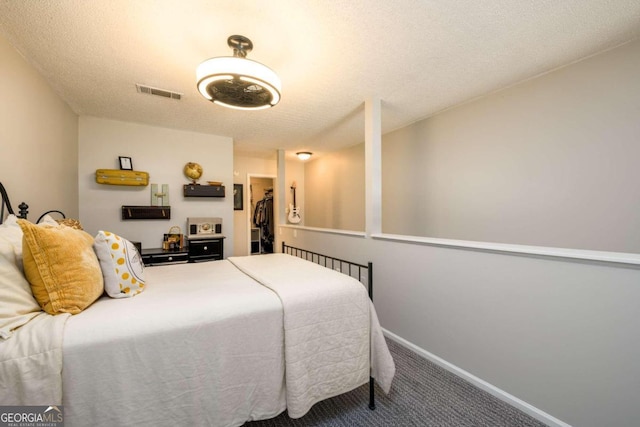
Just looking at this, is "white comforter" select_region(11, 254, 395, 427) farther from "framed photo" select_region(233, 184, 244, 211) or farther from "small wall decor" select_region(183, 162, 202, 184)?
"framed photo" select_region(233, 184, 244, 211)

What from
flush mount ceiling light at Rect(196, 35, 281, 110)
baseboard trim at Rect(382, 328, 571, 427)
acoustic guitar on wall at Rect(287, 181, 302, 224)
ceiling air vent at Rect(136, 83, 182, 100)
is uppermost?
ceiling air vent at Rect(136, 83, 182, 100)

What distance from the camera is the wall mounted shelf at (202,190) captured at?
12.4ft

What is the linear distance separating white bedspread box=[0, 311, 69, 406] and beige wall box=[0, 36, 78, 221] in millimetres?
1567

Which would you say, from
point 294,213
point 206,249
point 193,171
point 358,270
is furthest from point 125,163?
point 358,270

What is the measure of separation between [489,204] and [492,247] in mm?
1190

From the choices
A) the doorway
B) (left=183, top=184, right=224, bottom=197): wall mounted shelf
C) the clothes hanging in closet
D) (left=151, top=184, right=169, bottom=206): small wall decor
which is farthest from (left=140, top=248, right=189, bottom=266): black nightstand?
the clothes hanging in closet

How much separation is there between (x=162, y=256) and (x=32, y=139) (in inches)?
66.9

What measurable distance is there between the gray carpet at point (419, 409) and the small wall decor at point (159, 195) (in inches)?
129

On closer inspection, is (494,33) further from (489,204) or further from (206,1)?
(206,1)

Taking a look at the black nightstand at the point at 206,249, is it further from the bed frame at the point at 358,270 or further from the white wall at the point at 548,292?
the white wall at the point at 548,292

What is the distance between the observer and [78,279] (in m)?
1.18

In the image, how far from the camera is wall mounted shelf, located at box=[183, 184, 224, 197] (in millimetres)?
3793

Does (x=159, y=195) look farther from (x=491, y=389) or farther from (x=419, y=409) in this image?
(x=491, y=389)

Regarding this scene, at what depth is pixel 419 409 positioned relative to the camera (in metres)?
1.62
